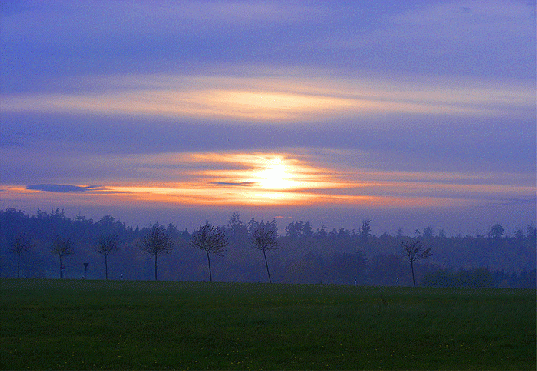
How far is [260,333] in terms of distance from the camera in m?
27.3

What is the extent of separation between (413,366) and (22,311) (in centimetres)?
2355

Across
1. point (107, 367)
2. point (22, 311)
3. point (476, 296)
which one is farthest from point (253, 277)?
point (107, 367)

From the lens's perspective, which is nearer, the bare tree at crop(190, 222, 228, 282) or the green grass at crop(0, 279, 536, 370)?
the green grass at crop(0, 279, 536, 370)

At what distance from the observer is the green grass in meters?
22.1

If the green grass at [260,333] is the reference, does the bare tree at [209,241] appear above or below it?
above

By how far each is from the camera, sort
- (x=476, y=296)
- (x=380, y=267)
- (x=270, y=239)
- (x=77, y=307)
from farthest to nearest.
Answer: (x=380, y=267) → (x=270, y=239) → (x=476, y=296) → (x=77, y=307)

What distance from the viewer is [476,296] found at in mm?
44906

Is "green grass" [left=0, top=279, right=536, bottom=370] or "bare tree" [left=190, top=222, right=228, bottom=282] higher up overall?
"bare tree" [left=190, top=222, right=228, bottom=282]

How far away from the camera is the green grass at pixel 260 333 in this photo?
2206cm

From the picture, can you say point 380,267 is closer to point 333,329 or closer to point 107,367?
point 333,329

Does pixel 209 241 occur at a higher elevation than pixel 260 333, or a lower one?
higher

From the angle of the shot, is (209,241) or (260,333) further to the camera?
(209,241)

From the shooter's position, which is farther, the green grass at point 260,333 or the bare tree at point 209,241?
the bare tree at point 209,241

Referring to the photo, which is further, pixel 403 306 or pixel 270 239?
pixel 270 239
